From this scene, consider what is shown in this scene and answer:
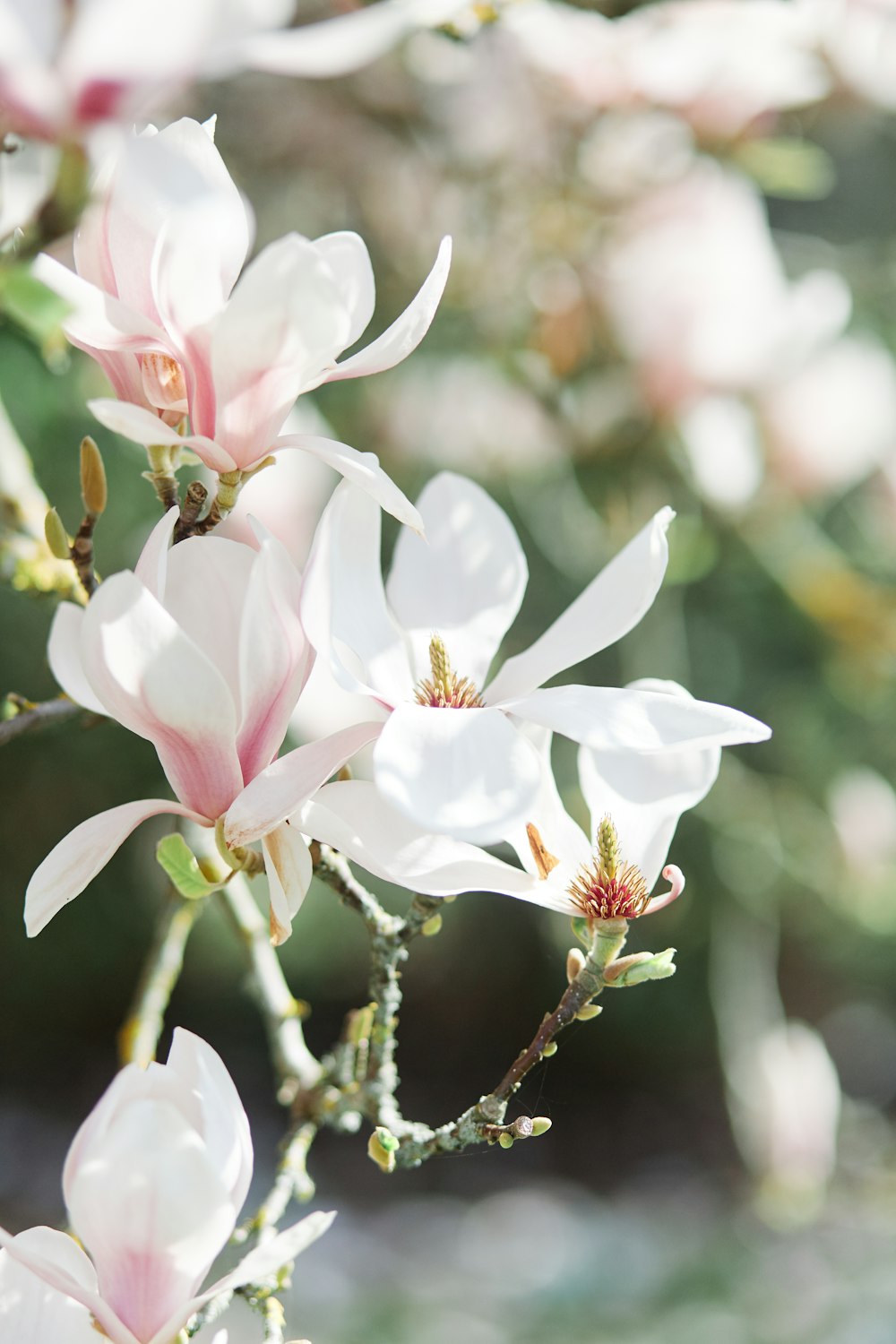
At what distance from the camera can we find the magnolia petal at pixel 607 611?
0.92 feet

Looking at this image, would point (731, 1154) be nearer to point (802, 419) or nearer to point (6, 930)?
point (6, 930)

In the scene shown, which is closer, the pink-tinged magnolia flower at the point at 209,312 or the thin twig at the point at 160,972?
the pink-tinged magnolia flower at the point at 209,312

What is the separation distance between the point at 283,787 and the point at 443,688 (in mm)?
69

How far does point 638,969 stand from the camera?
0.29m

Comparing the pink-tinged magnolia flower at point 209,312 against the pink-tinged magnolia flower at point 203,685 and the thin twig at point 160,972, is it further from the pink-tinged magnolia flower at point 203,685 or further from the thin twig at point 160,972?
the thin twig at point 160,972

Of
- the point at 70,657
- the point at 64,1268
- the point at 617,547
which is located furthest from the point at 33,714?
the point at 617,547

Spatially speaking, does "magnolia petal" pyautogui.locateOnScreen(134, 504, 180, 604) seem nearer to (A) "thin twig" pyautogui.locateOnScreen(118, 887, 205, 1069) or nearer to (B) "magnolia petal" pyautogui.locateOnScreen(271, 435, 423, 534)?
(B) "magnolia petal" pyautogui.locateOnScreen(271, 435, 423, 534)

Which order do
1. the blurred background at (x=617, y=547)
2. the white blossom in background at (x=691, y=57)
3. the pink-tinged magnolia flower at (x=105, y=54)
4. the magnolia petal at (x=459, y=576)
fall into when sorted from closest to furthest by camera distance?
the pink-tinged magnolia flower at (x=105, y=54)
the magnolia petal at (x=459, y=576)
the white blossom in background at (x=691, y=57)
the blurred background at (x=617, y=547)

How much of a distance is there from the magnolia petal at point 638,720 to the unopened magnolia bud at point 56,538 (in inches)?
5.3

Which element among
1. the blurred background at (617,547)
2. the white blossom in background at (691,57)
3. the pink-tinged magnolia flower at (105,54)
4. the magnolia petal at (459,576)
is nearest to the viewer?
the pink-tinged magnolia flower at (105,54)

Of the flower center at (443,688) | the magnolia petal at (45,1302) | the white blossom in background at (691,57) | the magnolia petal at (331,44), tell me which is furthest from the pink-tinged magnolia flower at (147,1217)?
the white blossom in background at (691,57)

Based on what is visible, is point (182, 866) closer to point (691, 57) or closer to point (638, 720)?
point (638, 720)

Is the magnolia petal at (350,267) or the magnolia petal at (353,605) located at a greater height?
the magnolia petal at (350,267)

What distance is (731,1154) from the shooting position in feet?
5.54
